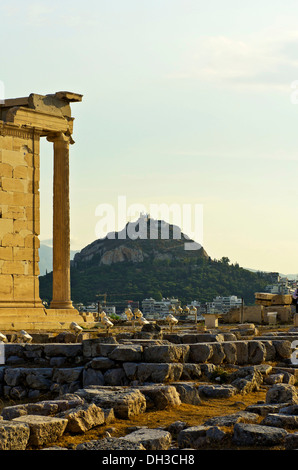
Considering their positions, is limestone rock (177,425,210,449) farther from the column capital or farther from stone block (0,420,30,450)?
the column capital

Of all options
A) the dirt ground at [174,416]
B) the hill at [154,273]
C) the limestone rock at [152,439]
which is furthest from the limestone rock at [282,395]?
the hill at [154,273]

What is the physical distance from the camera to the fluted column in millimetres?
27531

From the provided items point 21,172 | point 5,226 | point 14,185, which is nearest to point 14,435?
point 5,226

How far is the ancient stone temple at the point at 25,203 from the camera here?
24.8 meters

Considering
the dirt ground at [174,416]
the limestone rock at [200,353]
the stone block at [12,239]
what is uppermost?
the stone block at [12,239]

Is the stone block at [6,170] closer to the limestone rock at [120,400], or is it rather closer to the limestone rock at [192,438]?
the limestone rock at [120,400]

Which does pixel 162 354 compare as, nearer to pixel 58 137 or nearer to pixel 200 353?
pixel 200 353

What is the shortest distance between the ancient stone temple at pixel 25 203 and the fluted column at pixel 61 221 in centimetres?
5

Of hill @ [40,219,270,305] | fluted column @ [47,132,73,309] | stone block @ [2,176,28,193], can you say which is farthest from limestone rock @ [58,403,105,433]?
hill @ [40,219,270,305]

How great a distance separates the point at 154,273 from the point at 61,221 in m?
68.4

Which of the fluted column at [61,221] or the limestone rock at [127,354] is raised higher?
the fluted column at [61,221]
